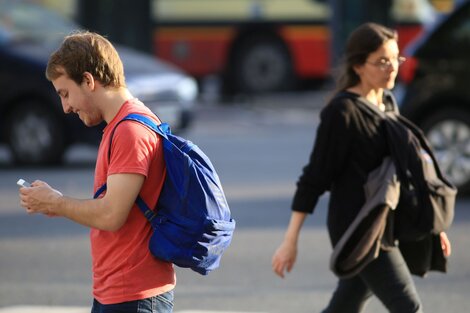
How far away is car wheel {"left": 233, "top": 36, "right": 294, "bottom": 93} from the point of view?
22109mm

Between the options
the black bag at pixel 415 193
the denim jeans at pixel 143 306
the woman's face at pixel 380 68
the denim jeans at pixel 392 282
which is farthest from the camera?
the woman's face at pixel 380 68

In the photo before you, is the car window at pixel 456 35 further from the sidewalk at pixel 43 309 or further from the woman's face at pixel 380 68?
the woman's face at pixel 380 68

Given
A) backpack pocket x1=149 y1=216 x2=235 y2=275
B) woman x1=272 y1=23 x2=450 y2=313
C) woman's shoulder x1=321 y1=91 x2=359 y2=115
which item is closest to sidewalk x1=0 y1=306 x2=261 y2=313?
woman x1=272 y1=23 x2=450 y2=313

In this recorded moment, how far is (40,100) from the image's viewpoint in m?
13.5

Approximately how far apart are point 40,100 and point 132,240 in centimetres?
983

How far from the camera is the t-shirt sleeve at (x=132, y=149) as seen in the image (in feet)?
12.2

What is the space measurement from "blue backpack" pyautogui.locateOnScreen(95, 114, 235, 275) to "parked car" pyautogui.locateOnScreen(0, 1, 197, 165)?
9293 millimetres

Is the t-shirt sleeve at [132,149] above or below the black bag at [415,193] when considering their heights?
above

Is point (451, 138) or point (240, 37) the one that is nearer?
point (451, 138)

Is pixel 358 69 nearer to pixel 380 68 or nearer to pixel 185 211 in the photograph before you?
pixel 380 68

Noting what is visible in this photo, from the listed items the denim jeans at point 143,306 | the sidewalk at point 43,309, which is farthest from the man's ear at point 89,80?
the sidewalk at point 43,309

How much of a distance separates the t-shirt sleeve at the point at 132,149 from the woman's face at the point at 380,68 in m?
1.51

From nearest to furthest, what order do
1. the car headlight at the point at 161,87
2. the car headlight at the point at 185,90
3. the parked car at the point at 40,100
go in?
1. the parked car at the point at 40,100
2. the car headlight at the point at 161,87
3. the car headlight at the point at 185,90

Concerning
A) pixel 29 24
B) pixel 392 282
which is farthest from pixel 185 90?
pixel 392 282
